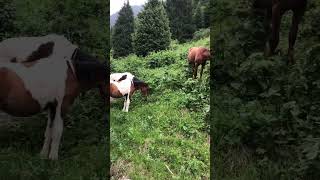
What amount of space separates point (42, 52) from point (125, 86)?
3.33 ft

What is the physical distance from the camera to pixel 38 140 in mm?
5840

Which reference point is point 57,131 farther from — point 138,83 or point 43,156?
point 138,83

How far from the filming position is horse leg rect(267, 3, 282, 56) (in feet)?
20.5

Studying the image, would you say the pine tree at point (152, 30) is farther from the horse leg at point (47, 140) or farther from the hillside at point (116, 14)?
the horse leg at point (47, 140)

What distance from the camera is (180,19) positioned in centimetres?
643

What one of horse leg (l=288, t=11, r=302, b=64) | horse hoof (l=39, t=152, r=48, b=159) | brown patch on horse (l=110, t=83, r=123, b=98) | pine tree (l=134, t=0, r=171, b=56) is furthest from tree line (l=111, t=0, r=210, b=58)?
horse hoof (l=39, t=152, r=48, b=159)

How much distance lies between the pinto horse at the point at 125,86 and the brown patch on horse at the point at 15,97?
0.93 metres

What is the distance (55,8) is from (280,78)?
2.77m

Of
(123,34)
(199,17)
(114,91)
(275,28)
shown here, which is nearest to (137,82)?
(114,91)

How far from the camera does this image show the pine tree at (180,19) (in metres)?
6.40

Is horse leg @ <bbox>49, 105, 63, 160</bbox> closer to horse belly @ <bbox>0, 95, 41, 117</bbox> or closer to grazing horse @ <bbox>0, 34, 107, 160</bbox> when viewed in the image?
grazing horse @ <bbox>0, 34, 107, 160</bbox>

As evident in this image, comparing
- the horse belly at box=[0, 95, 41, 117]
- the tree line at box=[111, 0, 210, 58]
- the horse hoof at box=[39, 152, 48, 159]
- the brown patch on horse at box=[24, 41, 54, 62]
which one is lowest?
the horse hoof at box=[39, 152, 48, 159]

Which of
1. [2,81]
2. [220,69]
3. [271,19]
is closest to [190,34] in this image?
[220,69]

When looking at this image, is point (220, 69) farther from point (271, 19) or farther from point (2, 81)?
point (2, 81)
